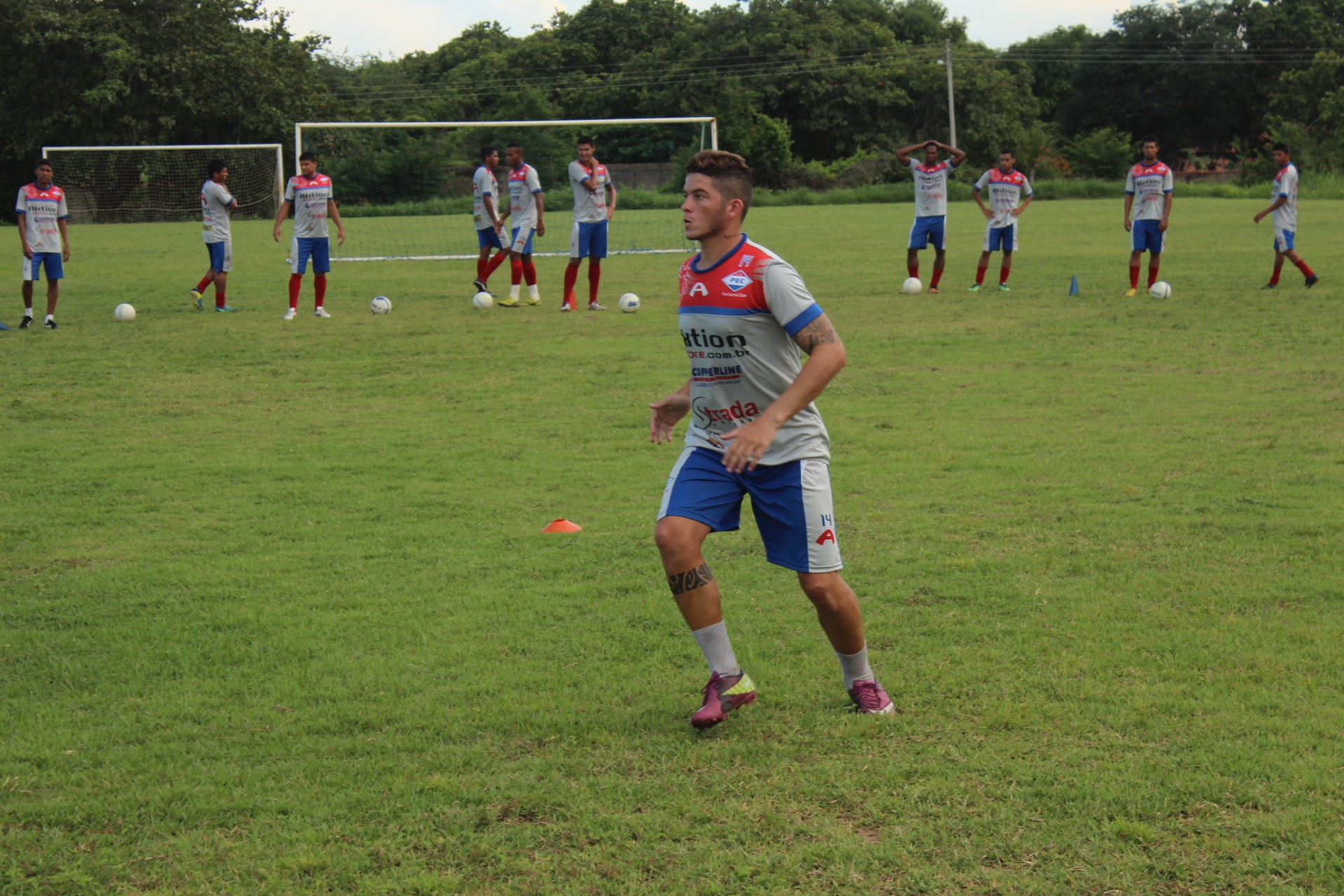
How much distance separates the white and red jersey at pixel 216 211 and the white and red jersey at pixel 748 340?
540 inches

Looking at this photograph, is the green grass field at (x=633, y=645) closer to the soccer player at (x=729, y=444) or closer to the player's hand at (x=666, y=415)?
the soccer player at (x=729, y=444)

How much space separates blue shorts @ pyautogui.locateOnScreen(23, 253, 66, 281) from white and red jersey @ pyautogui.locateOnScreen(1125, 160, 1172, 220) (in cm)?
1391

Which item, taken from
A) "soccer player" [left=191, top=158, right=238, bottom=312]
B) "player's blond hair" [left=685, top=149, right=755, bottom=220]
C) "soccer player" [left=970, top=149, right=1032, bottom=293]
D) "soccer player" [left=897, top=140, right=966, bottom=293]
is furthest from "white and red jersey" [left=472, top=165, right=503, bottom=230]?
"player's blond hair" [left=685, top=149, right=755, bottom=220]

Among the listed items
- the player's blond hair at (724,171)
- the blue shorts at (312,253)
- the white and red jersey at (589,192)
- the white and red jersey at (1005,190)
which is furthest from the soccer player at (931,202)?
the player's blond hair at (724,171)

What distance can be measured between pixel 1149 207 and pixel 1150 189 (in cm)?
24

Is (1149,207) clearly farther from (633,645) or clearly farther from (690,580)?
(690,580)

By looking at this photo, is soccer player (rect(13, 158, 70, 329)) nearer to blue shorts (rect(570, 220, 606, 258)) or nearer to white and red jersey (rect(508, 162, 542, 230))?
white and red jersey (rect(508, 162, 542, 230))

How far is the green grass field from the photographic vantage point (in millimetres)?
3668

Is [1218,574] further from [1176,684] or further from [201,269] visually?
[201,269]

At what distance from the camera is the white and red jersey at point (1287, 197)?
17469 mm

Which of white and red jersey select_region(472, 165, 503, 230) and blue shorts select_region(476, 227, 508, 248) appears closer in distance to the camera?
white and red jersey select_region(472, 165, 503, 230)

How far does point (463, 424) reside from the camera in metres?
10.2

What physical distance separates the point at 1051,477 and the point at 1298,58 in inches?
3213

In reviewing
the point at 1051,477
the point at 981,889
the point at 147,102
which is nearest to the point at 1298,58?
the point at 147,102
